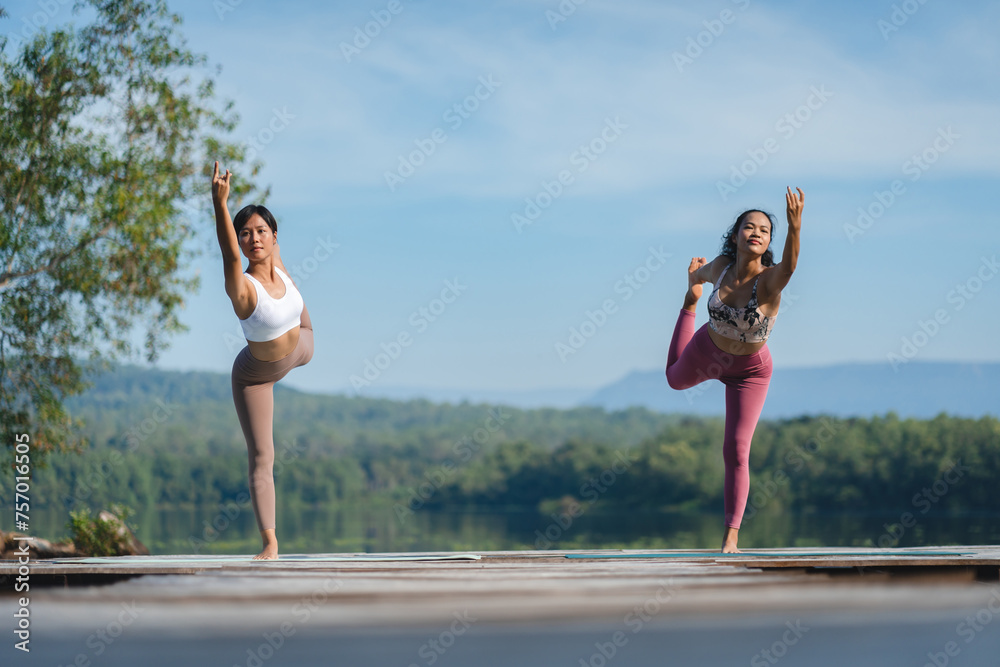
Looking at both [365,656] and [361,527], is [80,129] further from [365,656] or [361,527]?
[361,527]

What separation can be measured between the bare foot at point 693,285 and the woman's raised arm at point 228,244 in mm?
2559

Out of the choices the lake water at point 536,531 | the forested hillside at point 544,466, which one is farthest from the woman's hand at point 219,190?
the lake water at point 536,531

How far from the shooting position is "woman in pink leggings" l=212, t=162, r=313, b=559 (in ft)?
16.8

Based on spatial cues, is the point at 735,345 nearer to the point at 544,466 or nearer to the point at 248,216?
the point at 248,216

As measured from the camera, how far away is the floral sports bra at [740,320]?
533 centimetres

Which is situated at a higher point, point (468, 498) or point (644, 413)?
point (644, 413)

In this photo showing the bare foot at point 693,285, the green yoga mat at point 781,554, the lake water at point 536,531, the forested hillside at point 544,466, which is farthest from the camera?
the forested hillside at point 544,466

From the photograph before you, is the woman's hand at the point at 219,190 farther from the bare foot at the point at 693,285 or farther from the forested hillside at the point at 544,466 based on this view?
the forested hillside at the point at 544,466

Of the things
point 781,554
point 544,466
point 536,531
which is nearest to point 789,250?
point 781,554

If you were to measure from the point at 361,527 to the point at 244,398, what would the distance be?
206ft

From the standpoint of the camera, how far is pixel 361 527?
217ft

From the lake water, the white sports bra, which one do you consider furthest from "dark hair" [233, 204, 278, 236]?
the lake water

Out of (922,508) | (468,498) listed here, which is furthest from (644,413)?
(922,508)

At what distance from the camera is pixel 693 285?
577cm
